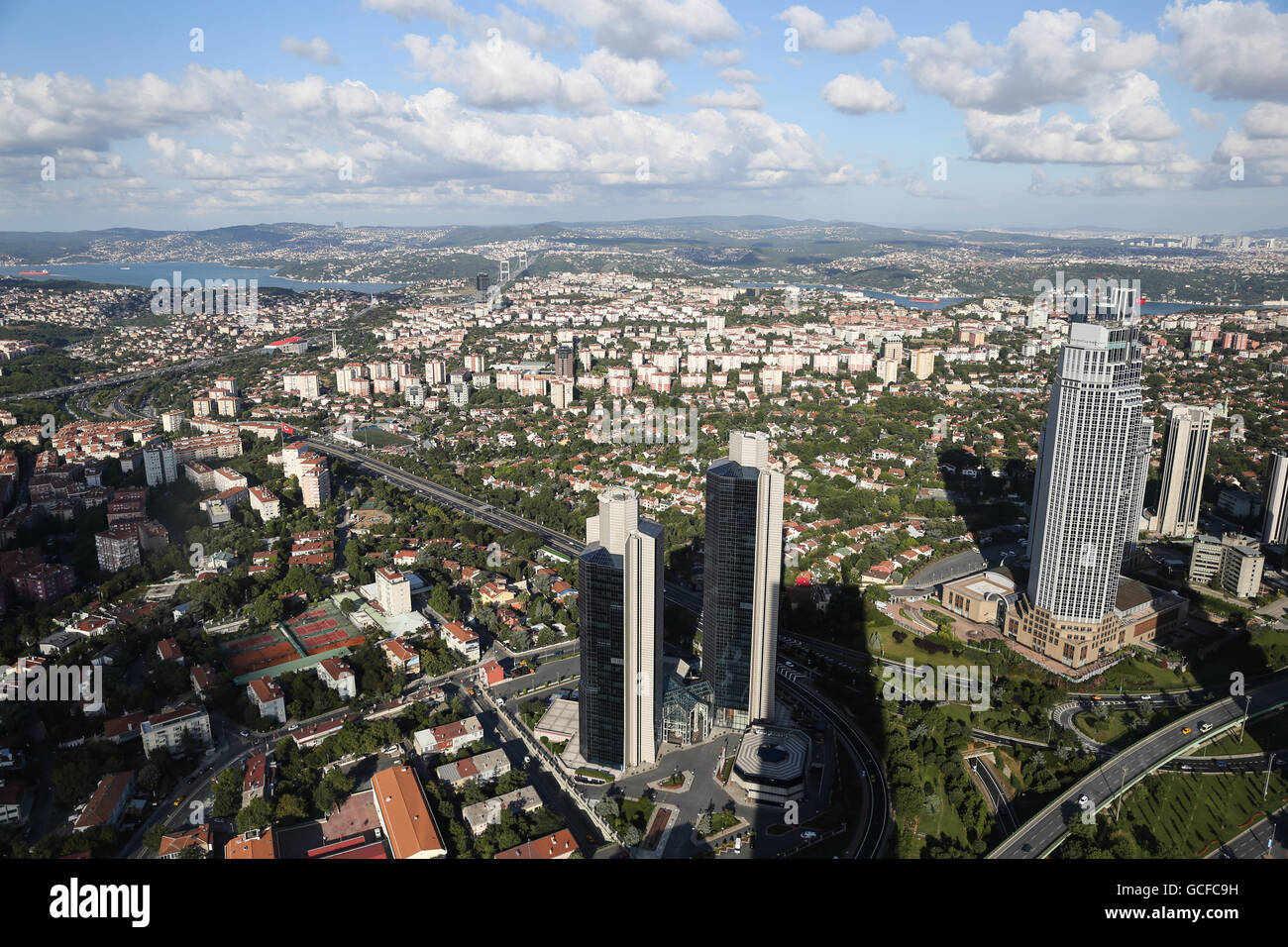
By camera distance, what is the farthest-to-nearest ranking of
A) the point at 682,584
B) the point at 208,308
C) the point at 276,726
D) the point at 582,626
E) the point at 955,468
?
the point at 208,308 < the point at 955,468 < the point at 682,584 < the point at 276,726 < the point at 582,626

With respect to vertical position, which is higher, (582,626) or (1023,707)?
(582,626)

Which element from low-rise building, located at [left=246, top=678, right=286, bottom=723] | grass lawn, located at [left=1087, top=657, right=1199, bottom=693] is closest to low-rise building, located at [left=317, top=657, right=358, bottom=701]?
low-rise building, located at [left=246, top=678, right=286, bottom=723]

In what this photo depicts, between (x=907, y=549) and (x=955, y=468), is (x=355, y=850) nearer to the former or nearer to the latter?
(x=907, y=549)

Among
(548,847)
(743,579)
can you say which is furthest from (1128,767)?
(548,847)

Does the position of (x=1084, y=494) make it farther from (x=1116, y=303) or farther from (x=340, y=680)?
(x=340, y=680)

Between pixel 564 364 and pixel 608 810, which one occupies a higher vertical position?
pixel 564 364

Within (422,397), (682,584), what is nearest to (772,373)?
(422,397)
